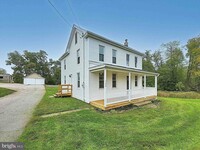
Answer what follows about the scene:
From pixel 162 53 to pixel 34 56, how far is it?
50.8m

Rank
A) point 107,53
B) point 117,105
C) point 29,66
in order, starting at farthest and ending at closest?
point 29,66, point 107,53, point 117,105

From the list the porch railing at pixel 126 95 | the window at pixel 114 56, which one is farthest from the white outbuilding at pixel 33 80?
the porch railing at pixel 126 95

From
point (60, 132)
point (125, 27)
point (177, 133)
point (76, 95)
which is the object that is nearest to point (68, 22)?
point (76, 95)

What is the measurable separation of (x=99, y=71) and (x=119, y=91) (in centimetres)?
323

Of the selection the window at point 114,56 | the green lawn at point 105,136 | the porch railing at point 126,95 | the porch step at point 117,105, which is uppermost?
the window at point 114,56

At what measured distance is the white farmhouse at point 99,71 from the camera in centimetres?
956

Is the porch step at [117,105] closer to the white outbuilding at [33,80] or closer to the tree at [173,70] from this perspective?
the tree at [173,70]

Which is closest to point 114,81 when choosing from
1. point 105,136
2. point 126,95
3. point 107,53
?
point 126,95

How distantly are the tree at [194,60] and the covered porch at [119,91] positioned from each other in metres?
20.0

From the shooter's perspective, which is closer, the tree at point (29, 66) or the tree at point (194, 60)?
the tree at point (194, 60)

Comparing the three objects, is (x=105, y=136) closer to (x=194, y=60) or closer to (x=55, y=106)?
(x=55, y=106)

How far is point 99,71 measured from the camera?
10.1 metres

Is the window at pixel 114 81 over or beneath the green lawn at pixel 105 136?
over

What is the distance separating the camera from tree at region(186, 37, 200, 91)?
26.1 m
